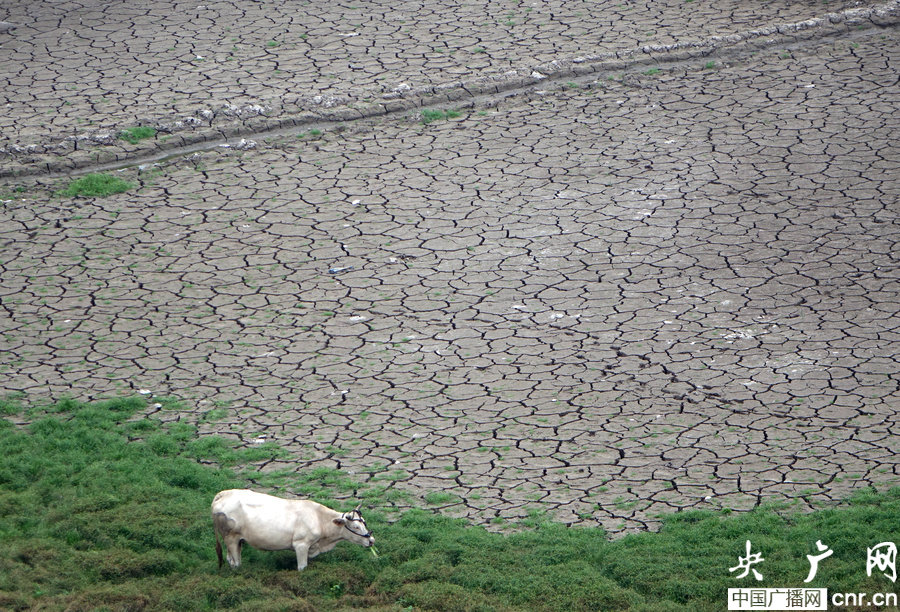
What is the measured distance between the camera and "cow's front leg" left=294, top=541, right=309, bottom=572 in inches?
202

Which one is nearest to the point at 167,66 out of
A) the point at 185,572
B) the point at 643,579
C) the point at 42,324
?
the point at 42,324

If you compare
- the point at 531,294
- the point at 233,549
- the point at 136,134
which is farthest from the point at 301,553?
the point at 136,134

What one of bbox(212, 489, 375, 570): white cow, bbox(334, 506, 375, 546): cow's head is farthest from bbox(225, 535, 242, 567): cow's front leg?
bbox(334, 506, 375, 546): cow's head

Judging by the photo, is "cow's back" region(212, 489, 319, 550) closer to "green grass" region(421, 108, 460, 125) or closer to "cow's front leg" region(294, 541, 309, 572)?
"cow's front leg" region(294, 541, 309, 572)

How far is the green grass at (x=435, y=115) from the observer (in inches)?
458

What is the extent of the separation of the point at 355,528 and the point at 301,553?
11.3 inches

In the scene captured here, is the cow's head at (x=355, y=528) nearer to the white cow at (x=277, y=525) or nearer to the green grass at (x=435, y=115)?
the white cow at (x=277, y=525)

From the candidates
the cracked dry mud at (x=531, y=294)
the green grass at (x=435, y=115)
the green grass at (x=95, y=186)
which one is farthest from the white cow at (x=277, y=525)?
the green grass at (x=435, y=115)

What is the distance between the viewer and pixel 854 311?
776 centimetres

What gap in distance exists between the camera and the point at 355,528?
204 inches

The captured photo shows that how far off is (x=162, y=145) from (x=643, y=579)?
7720 millimetres

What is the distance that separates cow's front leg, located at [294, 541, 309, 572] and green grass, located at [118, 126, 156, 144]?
23.0ft

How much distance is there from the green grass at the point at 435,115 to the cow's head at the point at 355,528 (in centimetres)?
711

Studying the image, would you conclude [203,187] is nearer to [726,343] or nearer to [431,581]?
[726,343]
